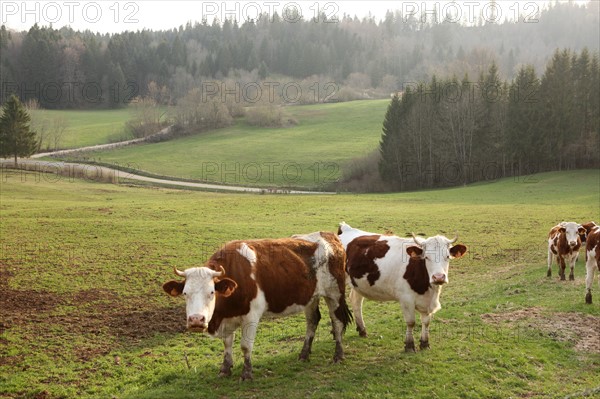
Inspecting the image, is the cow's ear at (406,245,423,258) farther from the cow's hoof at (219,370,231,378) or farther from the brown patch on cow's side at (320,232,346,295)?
the cow's hoof at (219,370,231,378)

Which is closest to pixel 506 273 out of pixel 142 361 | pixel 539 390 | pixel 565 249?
pixel 565 249

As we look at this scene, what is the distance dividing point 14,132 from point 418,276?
61.9 meters

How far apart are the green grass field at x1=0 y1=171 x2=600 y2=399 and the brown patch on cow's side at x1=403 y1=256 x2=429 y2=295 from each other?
4.54ft

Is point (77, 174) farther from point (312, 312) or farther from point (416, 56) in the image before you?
point (416, 56)

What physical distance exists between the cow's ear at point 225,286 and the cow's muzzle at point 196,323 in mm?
631

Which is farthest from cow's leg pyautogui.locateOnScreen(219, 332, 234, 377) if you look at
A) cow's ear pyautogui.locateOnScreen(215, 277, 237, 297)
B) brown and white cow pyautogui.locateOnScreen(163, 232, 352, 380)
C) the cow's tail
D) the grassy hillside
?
the grassy hillside

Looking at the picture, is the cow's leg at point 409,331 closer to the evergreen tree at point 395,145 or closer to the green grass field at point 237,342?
the green grass field at point 237,342

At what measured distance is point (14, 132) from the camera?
62.8 meters

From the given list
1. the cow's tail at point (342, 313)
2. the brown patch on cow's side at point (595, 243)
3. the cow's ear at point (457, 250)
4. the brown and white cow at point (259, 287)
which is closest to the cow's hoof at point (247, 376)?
the brown and white cow at point (259, 287)

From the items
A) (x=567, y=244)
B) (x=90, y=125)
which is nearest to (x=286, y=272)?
(x=567, y=244)

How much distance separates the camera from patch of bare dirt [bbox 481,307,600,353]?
43.5 ft

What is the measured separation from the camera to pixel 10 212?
3244cm

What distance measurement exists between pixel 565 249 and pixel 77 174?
170ft

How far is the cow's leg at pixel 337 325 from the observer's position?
11.8 m
